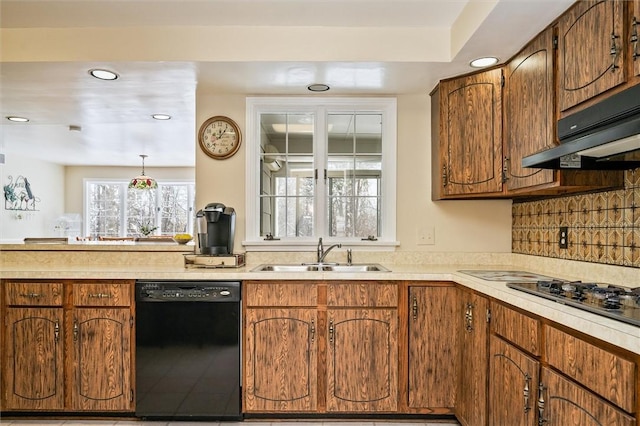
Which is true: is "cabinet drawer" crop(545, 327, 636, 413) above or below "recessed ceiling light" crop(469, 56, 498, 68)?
below

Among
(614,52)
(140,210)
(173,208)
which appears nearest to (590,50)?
(614,52)

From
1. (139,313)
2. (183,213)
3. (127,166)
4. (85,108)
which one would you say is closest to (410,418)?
(139,313)

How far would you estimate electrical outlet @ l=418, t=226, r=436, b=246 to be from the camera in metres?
2.97

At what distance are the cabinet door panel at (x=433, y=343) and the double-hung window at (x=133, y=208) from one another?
7057 mm

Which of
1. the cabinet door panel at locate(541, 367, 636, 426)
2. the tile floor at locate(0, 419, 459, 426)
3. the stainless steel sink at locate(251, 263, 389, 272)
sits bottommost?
the tile floor at locate(0, 419, 459, 426)

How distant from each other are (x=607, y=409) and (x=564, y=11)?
160 cm

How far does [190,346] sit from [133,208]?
23.0 feet

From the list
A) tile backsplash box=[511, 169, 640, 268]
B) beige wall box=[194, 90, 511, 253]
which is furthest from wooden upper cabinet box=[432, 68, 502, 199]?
tile backsplash box=[511, 169, 640, 268]

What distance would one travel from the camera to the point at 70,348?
8.02 ft

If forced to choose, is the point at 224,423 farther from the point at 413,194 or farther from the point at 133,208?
the point at 133,208

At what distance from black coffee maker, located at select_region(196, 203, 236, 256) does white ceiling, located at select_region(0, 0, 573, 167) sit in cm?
84

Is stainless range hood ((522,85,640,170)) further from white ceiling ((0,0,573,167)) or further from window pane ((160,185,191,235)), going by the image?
window pane ((160,185,191,235))

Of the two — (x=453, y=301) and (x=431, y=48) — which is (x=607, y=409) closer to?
(x=453, y=301)

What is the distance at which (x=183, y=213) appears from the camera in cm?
874
